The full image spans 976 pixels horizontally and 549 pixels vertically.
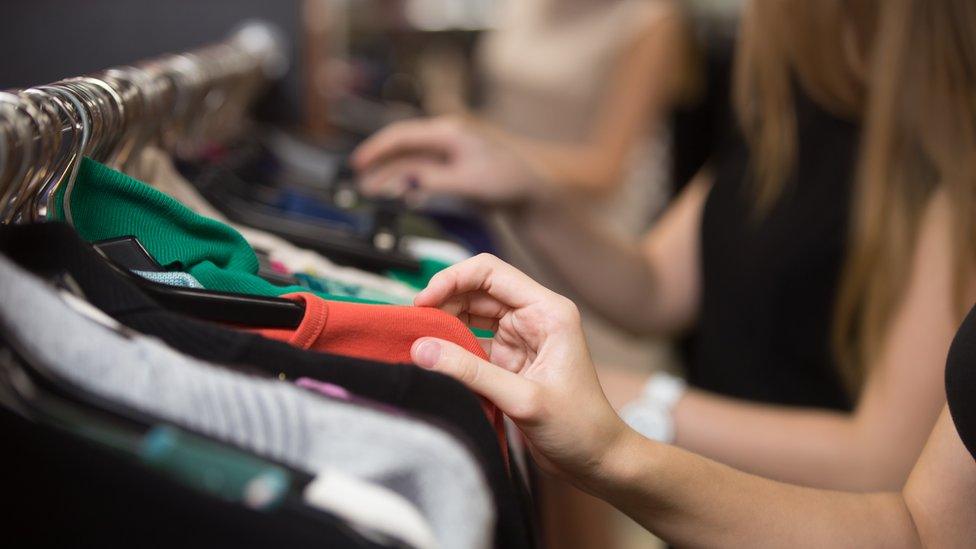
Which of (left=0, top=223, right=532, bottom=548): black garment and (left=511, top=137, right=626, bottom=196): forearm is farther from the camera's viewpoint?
(left=511, top=137, right=626, bottom=196): forearm

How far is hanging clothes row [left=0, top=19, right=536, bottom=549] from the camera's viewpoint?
38cm

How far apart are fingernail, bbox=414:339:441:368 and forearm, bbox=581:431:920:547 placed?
0.13m

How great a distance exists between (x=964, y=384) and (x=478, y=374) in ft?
0.98

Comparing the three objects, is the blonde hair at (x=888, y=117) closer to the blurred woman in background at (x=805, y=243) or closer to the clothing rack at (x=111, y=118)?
the blurred woman in background at (x=805, y=243)

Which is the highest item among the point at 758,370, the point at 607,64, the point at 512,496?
the point at 512,496

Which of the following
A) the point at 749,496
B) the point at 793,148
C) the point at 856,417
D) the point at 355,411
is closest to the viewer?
the point at 355,411

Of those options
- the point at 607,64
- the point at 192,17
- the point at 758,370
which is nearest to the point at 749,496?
the point at 758,370

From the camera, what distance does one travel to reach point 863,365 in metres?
0.96

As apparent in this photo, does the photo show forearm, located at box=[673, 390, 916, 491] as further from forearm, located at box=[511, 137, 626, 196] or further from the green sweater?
forearm, located at box=[511, 137, 626, 196]

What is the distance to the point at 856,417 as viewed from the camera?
88 centimetres

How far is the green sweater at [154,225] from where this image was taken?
1.89 feet

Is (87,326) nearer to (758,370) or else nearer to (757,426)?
(757,426)

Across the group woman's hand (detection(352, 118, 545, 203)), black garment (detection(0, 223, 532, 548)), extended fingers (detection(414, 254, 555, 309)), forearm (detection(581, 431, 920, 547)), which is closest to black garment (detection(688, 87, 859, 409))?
woman's hand (detection(352, 118, 545, 203))

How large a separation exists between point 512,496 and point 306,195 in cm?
72
